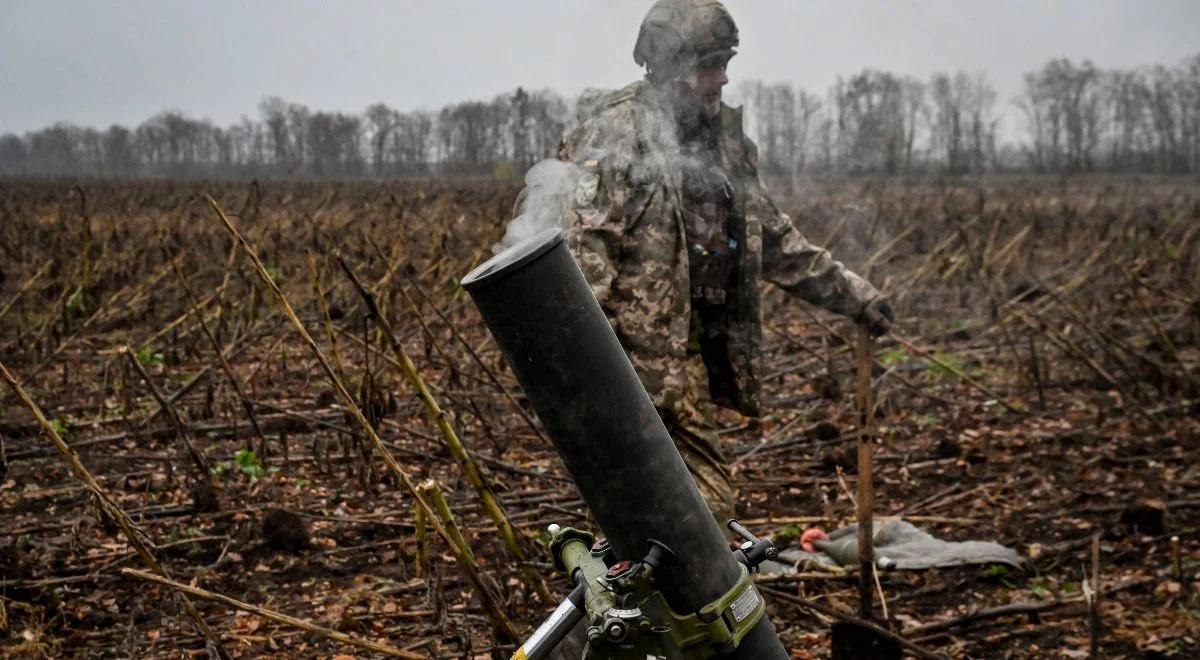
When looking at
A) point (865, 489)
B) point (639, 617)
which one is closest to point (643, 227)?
point (865, 489)

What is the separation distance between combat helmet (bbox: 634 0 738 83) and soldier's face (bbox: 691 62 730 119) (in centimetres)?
4

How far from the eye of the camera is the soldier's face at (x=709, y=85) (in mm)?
3506

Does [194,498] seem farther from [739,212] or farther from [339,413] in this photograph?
[739,212]

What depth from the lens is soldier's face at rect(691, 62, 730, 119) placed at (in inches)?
138

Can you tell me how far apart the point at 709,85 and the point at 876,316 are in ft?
3.54

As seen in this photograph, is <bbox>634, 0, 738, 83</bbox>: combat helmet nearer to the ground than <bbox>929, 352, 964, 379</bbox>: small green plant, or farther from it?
farther from it

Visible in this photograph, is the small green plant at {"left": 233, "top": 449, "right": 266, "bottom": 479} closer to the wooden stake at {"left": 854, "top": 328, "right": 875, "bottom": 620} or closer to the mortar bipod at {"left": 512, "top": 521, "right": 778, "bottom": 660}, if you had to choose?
the wooden stake at {"left": 854, "top": 328, "right": 875, "bottom": 620}

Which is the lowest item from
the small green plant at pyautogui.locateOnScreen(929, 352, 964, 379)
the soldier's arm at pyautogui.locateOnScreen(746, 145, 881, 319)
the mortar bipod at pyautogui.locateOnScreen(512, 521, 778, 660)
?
the small green plant at pyautogui.locateOnScreen(929, 352, 964, 379)

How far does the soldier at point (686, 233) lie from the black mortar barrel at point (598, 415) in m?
1.44

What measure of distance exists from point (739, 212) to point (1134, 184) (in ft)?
118

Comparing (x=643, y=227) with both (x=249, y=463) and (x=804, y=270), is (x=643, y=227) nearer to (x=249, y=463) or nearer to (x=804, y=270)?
(x=804, y=270)

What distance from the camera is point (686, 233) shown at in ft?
11.8

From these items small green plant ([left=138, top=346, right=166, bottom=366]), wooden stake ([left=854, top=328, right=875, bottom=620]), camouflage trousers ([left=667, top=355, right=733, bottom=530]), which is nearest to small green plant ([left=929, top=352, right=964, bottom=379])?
wooden stake ([left=854, top=328, right=875, bottom=620])

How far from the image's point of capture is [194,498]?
5.05m
